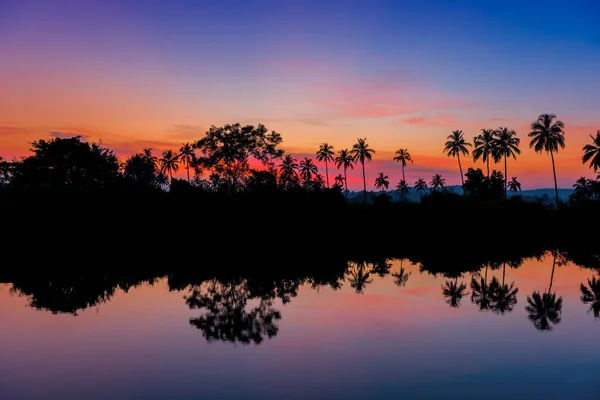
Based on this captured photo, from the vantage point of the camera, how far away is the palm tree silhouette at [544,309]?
15488 millimetres

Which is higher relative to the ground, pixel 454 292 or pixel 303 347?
pixel 303 347

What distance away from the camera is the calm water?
10227mm

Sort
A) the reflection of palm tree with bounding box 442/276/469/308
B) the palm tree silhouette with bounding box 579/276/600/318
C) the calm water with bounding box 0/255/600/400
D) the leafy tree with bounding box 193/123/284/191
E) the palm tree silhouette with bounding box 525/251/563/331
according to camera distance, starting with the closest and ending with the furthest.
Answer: the calm water with bounding box 0/255/600/400 → the palm tree silhouette with bounding box 525/251/563/331 → the palm tree silhouette with bounding box 579/276/600/318 → the reflection of palm tree with bounding box 442/276/469/308 → the leafy tree with bounding box 193/123/284/191

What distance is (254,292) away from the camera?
21.1 meters

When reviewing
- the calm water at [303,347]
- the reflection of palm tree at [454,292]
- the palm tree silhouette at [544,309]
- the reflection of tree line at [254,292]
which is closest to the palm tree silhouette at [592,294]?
the reflection of tree line at [254,292]

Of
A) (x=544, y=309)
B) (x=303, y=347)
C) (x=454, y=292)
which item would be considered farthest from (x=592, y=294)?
(x=303, y=347)

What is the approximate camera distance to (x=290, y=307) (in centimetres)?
1830

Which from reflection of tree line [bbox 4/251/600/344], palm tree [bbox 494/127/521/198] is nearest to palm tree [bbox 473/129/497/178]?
palm tree [bbox 494/127/521/198]

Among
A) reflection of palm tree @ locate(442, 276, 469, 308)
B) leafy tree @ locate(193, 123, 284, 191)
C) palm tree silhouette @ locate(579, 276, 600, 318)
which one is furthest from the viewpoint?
leafy tree @ locate(193, 123, 284, 191)

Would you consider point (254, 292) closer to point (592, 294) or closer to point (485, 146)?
point (592, 294)

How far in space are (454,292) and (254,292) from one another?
875 centimetres

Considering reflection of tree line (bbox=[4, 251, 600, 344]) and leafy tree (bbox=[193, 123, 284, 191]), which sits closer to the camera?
reflection of tree line (bbox=[4, 251, 600, 344])

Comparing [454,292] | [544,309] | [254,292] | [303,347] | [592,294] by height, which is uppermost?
[254,292]

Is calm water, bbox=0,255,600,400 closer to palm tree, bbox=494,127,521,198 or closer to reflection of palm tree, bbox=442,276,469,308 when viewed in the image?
reflection of palm tree, bbox=442,276,469,308
